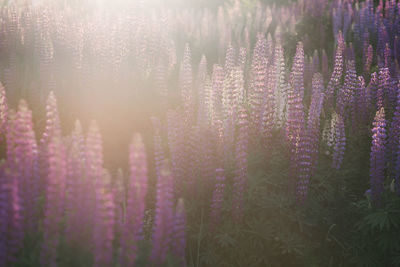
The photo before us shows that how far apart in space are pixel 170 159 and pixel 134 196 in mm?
1871

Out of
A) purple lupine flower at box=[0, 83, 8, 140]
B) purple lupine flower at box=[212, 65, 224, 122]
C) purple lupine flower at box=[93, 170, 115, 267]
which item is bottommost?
purple lupine flower at box=[93, 170, 115, 267]

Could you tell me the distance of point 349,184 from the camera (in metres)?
4.67

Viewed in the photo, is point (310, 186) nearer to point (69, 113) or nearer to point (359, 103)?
point (359, 103)

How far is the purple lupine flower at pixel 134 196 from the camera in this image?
6.33 ft

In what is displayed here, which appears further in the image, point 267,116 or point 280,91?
point 280,91

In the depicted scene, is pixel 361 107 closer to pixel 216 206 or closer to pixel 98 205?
pixel 216 206

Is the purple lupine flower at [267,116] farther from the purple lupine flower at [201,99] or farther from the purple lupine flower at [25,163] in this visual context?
the purple lupine flower at [25,163]

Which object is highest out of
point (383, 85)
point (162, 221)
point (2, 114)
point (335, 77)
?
point (335, 77)

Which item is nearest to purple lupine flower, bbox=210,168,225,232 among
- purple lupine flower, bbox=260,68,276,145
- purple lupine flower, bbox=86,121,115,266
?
purple lupine flower, bbox=260,68,276,145

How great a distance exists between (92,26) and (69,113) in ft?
6.22

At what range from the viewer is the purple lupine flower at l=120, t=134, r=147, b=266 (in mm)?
1930

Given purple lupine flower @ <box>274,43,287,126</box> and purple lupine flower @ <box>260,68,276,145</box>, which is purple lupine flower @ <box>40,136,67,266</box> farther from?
purple lupine flower @ <box>274,43,287,126</box>

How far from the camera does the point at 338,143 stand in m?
4.69

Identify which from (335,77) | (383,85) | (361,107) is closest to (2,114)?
(361,107)
